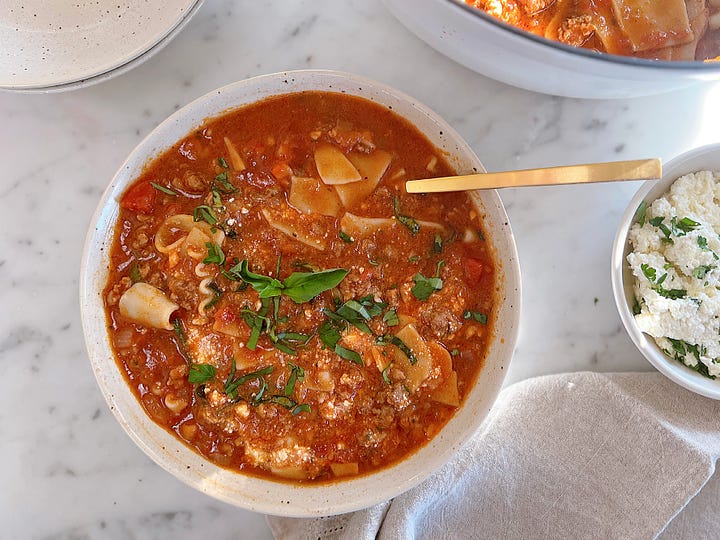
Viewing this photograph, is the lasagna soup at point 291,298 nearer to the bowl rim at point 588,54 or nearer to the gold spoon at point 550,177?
the gold spoon at point 550,177

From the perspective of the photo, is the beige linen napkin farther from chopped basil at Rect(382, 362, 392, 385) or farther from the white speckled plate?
the white speckled plate

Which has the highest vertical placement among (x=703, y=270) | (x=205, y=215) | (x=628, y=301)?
(x=205, y=215)

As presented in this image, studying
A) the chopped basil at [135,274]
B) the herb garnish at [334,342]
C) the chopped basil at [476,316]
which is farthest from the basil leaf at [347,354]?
the chopped basil at [135,274]

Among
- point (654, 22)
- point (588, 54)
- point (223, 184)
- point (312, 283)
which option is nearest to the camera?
point (588, 54)

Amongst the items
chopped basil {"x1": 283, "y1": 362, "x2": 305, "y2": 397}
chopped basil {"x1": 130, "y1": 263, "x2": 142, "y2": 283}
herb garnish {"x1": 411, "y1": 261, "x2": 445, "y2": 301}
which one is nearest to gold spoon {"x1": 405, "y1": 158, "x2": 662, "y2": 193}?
herb garnish {"x1": 411, "y1": 261, "x2": 445, "y2": 301}

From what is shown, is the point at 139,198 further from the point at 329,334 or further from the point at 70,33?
the point at 329,334

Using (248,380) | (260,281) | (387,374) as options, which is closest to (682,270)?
(387,374)

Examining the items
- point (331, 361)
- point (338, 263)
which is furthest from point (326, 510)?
point (338, 263)
